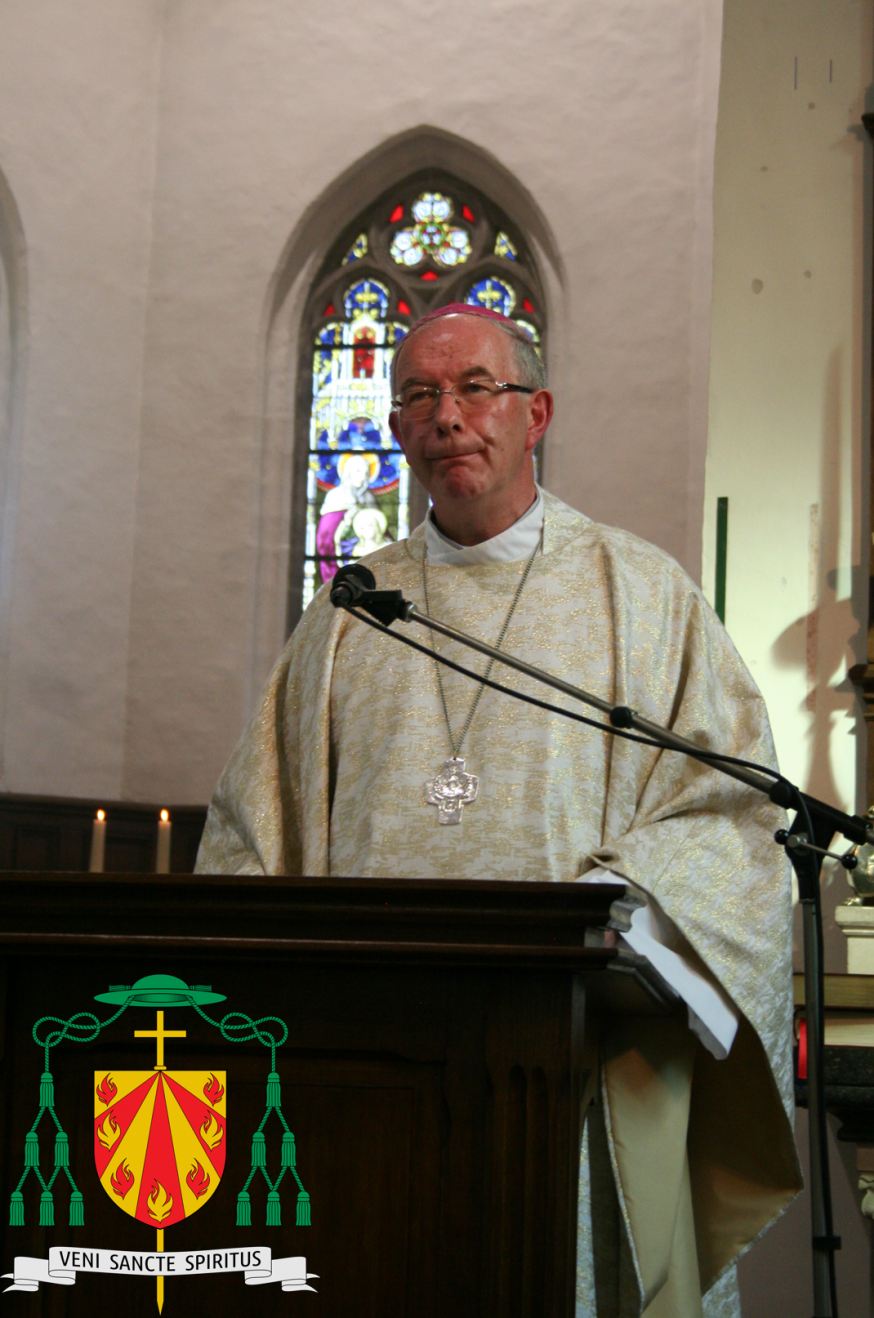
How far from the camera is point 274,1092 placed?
1.48 meters

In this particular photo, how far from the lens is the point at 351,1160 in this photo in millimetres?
1457

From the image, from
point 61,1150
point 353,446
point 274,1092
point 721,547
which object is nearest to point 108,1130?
point 61,1150

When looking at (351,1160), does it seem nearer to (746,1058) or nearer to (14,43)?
(746,1058)

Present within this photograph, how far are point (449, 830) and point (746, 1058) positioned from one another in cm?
56

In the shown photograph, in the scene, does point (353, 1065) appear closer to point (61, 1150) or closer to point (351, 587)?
point (61, 1150)

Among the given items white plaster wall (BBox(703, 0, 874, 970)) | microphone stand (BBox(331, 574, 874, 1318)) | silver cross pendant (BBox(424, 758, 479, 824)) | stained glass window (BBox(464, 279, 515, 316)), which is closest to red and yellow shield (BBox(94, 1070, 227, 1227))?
microphone stand (BBox(331, 574, 874, 1318))

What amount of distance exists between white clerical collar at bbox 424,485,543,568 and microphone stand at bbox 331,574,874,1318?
920 millimetres

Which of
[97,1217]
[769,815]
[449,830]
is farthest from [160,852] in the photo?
[97,1217]

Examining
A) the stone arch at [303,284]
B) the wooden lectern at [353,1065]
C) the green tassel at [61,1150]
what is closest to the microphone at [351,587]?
the wooden lectern at [353,1065]

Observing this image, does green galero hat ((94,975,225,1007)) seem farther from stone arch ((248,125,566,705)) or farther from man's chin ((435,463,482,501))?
stone arch ((248,125,566,705))

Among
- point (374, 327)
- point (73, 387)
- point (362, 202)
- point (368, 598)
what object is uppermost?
point (362, 202)

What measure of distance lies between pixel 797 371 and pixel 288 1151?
269 cm

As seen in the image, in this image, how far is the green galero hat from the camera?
4.92ft

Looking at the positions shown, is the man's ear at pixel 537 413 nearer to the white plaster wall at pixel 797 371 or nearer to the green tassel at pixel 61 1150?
the white plaster wall at pixel 797 371
